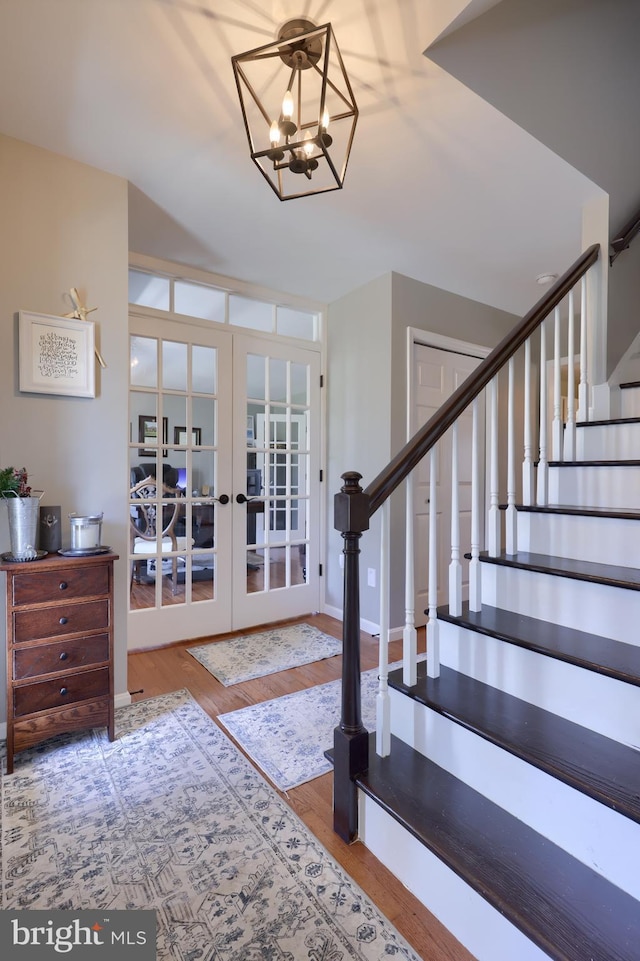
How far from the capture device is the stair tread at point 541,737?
991mm

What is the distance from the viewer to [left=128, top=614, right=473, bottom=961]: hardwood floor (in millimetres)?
1135

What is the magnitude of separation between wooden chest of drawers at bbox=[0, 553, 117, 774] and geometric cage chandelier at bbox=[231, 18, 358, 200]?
1627 millimetres

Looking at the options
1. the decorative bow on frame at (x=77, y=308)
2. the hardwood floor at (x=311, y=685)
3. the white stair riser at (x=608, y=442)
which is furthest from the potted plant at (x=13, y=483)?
the white stair riser at (x=608, y=442)

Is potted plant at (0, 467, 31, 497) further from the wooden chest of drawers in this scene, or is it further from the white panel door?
the white panel door

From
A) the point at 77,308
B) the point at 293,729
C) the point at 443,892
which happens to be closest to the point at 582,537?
the point at 443,892

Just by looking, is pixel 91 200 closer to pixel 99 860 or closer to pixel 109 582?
pixel 109 582

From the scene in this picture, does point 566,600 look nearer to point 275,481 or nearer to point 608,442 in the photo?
point 608,442

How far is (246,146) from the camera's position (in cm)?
195

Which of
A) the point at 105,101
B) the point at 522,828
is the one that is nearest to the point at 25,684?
the point at 522,828

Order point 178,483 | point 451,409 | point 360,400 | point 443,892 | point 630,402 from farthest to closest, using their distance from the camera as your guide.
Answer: point 360,400
point 178,483
point 630,402
point 451,409
point 443,892

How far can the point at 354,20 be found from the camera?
1458 mm

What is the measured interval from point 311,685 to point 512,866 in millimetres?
1497

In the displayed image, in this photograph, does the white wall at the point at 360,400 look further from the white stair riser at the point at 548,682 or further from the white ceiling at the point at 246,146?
the white stair riser at the point at 548,682

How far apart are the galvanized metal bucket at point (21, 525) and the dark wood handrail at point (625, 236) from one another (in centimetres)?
293
